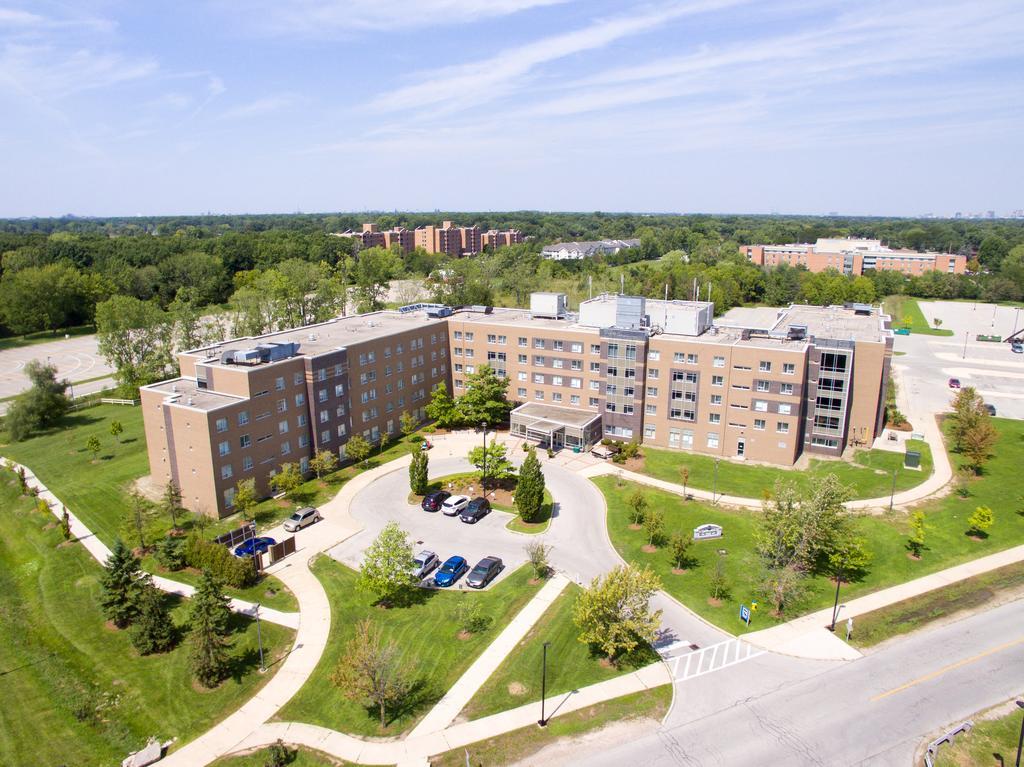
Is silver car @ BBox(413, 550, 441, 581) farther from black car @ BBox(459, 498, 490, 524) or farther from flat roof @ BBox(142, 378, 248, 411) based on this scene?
flat roof @ BBox(142, 378, 248, 411)

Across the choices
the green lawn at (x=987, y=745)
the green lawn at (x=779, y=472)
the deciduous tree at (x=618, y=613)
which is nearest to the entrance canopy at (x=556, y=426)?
the green lawn at (x=779, y=472)

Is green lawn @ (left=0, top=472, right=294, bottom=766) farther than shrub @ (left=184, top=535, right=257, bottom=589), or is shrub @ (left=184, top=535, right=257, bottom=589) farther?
shrub @ (left=184, top=535, right=257, bottom=589)

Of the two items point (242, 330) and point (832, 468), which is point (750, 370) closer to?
point (832, 468)

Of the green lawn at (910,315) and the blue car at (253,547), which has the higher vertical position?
the green lawn at (910,315)

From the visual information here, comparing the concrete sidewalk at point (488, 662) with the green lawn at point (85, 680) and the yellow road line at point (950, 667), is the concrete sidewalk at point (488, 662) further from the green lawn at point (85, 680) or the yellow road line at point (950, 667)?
the yellow road line at point (950, 667)

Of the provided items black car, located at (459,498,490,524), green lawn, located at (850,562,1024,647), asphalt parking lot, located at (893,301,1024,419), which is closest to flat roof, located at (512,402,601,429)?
black car, located at (459,498,490,524)

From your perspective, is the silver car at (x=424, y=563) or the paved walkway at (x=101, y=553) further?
the silver car at (x=424, y=563)
